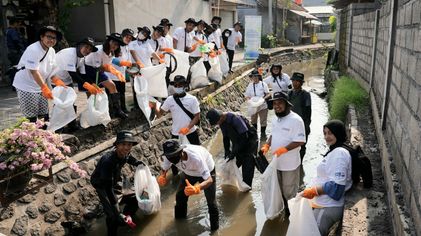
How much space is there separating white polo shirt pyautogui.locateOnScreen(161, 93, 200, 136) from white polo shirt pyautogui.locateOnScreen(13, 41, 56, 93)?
2305mm

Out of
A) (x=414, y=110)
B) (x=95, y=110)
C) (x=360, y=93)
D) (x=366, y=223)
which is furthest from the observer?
(x=360, y=93)

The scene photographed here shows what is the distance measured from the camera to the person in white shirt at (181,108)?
7.71m

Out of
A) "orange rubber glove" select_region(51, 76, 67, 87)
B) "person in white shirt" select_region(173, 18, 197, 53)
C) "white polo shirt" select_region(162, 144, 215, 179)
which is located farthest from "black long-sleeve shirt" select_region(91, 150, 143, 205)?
"person in white shirt" select_region(173, 18, 197, 53)

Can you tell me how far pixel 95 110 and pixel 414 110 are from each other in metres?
5.15

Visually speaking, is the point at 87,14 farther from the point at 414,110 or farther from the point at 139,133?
the point at 414,110

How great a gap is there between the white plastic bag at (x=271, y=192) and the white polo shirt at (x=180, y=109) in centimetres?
233

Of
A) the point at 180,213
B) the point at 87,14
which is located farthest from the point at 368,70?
the point at 87,14

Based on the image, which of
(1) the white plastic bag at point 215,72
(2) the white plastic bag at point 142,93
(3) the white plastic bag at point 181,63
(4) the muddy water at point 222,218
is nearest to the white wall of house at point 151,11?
(1) the white plastic bag at point 215,72

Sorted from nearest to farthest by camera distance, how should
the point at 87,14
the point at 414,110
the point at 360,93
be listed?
the point at 414,110
the point at 360,93
the point at 87,14

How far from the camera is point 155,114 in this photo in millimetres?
9102

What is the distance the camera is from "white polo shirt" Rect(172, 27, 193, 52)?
440 inches

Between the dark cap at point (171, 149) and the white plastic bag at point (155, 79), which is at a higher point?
the white plastic bag at point (155, 79)

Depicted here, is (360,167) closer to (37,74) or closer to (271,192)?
(271,192)

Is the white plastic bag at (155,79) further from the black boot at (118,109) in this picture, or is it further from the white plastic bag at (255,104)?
the white plastic bag at (255,104)
